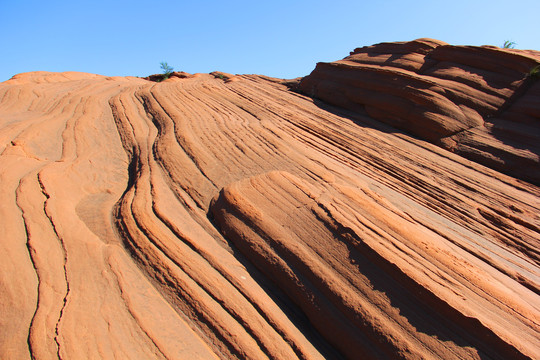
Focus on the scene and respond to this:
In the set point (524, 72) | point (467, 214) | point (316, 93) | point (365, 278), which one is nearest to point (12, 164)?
point (365, 278)

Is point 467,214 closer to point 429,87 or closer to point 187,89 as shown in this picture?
point 429,87

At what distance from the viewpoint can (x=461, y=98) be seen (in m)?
8.48

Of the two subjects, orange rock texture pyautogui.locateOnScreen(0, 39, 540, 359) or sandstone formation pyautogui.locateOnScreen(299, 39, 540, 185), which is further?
sandstone formation pyautogui.locateOnScreen(299, 39, 540, 185)

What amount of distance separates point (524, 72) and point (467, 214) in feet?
19.9

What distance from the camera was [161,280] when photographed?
11.1 ft

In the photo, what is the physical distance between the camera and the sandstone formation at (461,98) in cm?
750

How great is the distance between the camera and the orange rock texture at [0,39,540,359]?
2.80 metres

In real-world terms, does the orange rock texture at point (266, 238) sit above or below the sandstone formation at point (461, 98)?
below

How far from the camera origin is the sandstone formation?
750 cm

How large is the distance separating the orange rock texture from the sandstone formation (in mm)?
85

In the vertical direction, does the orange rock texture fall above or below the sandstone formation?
below

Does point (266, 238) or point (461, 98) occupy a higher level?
point (461, 98)

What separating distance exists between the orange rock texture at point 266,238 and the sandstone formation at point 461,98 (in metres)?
0.09

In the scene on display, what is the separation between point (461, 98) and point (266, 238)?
782 cm
